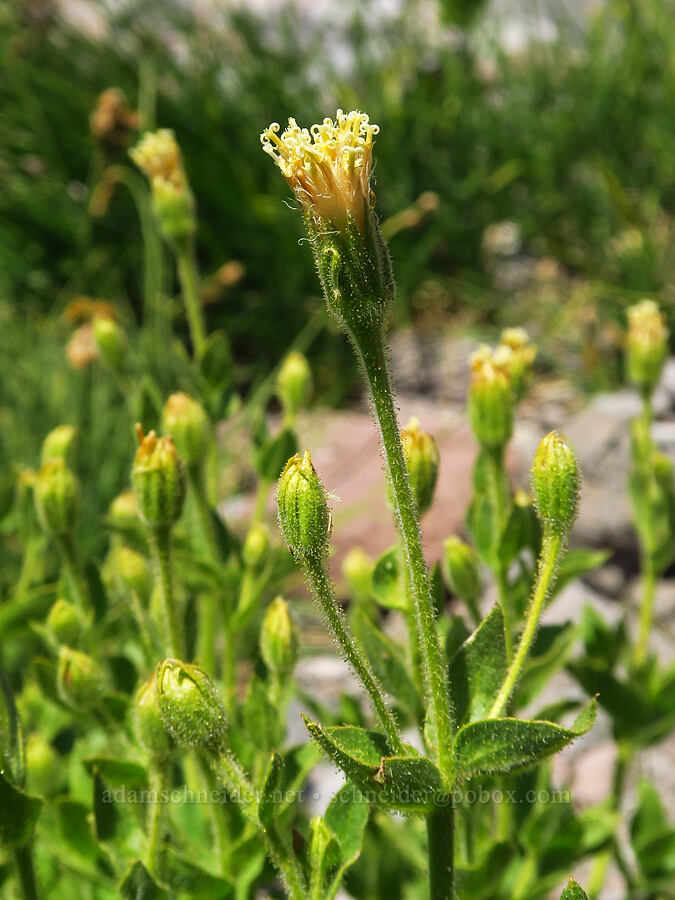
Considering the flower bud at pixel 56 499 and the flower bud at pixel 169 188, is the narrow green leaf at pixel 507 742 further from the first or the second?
the flower bud at pixel 169 188

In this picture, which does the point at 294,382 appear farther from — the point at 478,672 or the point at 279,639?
the point at 478,672

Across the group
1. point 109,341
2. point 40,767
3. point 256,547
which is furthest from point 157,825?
point 109,341

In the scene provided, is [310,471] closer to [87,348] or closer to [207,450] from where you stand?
[207,450]

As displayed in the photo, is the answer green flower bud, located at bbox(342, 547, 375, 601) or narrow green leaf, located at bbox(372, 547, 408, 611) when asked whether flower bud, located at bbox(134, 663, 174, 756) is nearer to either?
narrow green leaf, located at bbox(372, 547, 408, 611)

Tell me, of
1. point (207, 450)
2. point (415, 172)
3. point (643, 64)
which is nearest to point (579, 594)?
point (207, 450)

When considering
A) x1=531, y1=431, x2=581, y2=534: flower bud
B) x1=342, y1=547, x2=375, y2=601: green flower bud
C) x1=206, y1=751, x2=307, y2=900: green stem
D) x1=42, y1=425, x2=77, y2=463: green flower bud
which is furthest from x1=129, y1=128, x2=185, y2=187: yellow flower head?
x1=206, y1=751, x2=307, y2=900: green stem

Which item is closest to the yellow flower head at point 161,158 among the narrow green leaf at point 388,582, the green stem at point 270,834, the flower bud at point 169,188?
the flower bud at point 169,188
